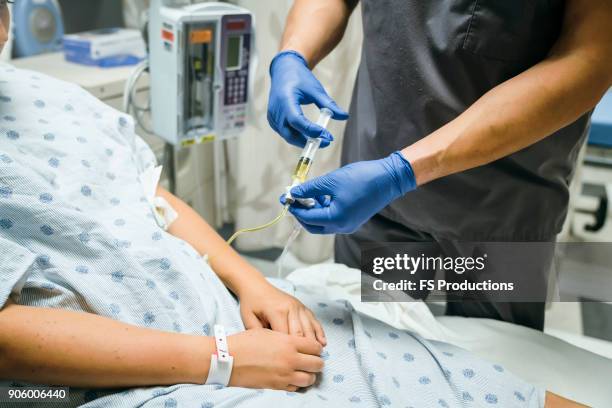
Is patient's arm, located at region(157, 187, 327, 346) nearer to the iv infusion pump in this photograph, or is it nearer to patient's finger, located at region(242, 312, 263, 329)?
patient's finger, located at region(242, 312, 263, 329)

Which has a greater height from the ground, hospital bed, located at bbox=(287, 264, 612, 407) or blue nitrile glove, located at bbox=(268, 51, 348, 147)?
blue nitrile glove, located at bbox=(268, 51, 348, 147)

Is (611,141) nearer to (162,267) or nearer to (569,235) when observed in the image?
(569,235)

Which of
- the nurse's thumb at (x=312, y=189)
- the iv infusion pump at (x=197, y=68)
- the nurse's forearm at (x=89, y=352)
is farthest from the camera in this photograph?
the iv infusion pump at (x=197, y=68)

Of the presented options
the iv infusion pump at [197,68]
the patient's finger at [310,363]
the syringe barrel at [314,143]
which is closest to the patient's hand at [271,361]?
the patient's finger at [310,363]

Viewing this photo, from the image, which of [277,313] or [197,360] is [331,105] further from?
[197,360]

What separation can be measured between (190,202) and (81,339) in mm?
1746

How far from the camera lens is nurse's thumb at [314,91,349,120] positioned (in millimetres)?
1154

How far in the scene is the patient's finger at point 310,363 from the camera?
0.92 m

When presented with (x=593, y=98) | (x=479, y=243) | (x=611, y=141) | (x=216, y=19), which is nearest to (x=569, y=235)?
(x=611, y=141)

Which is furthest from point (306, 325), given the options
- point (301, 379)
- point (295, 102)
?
point (295, 102)

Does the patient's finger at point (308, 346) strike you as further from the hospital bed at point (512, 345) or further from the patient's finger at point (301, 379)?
the hospital bed at point (512, 345)

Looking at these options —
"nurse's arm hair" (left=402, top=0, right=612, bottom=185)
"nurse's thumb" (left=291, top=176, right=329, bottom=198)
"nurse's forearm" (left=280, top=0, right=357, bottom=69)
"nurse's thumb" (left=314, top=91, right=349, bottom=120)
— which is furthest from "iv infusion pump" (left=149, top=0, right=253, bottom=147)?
"nurse's arm hair" (left=402, top=0, right=612, bottom=185)

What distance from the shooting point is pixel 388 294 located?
4.43 feet

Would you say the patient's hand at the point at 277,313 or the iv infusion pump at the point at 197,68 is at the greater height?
the iv infusion pump at the point at 197,68
